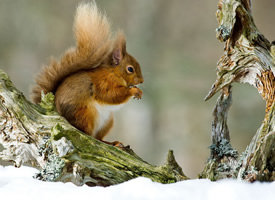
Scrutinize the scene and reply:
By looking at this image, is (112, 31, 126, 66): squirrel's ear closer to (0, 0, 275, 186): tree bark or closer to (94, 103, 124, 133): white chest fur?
(94, 103, 124, 133): white chest fur

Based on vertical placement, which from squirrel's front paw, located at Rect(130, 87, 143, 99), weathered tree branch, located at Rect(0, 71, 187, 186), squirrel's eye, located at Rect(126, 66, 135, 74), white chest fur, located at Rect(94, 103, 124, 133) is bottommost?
weathered tree branch, located at Rect(0, 71, 187, 186)

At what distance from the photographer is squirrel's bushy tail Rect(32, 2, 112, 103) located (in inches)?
69.3

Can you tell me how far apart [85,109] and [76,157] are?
34 cm

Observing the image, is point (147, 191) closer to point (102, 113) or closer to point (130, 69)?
point (102, 113)

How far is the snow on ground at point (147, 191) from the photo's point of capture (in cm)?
120

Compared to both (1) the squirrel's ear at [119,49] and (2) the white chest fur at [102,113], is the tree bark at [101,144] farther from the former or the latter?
(1) the squirrel's ear at [119,49]

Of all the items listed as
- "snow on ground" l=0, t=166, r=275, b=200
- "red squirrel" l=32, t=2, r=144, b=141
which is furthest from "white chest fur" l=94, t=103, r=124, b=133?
"snow on ground" l=0, t=166, r=275, b=200

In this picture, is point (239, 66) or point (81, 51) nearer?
point (239, 66)

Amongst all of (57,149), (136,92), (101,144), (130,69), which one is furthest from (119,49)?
(57,149)

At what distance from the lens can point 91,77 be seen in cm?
183

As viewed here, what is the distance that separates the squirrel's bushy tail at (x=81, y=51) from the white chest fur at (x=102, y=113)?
193mm

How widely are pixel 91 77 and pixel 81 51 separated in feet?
0.40

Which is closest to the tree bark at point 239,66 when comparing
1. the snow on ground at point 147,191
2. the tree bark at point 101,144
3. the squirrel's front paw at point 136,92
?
the tree bark at point 101,144

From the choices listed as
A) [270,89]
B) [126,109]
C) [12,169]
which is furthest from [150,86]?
[270,89]
